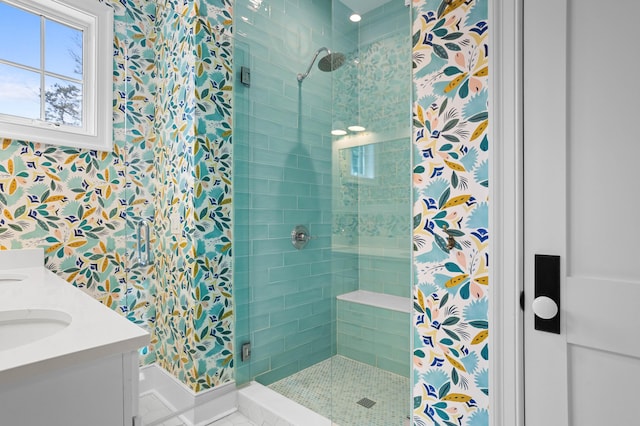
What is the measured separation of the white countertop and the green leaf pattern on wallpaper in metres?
0.70

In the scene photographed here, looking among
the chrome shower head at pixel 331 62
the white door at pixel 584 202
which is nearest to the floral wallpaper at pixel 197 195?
the chrome shower head at pixel 331 62

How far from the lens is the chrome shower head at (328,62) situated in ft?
5.95

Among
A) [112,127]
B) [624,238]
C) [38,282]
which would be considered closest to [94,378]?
[38,282]

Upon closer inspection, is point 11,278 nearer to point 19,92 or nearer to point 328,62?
point 19,92

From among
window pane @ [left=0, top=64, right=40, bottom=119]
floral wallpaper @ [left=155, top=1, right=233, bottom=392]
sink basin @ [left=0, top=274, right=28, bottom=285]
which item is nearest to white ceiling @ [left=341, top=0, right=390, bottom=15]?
floral wallpaper @ [left=155, top=1, right=233, bottom=392]

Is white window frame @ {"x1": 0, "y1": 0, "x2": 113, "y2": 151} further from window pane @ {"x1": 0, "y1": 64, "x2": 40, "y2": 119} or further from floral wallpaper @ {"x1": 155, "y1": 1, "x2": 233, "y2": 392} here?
floral wallpaper @ {"x1": 155, "y1": 1, "x2": 233, "y2": 392}

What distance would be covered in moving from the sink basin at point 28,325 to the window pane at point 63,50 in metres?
1.67

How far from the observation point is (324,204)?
2.18 meters

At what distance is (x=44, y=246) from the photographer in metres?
1.78

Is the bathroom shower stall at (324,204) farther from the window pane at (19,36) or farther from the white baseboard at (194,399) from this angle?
the window pane at (19,36)

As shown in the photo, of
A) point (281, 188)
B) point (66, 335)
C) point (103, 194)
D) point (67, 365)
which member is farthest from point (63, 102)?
point (67, 365)

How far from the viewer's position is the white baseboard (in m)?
1.83

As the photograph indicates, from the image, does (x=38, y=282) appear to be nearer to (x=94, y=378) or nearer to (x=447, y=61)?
(x=94, y=378)

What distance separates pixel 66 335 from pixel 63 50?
78.5 inches
